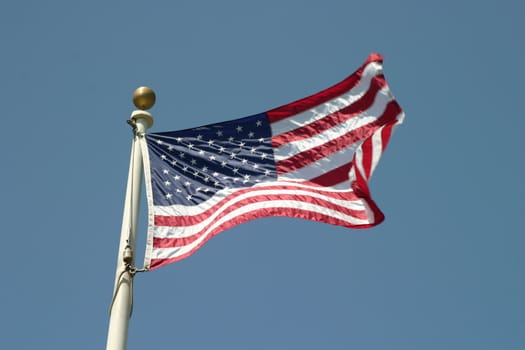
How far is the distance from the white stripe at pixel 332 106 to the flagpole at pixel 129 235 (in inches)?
84.4

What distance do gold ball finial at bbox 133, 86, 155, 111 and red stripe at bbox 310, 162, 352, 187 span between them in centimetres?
251

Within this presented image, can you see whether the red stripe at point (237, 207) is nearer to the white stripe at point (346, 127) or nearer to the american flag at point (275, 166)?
the american flag at point (275, 166)

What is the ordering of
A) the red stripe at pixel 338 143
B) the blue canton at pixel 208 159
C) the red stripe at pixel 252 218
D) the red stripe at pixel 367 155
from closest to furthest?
the red stripe at pixel 252 218
the blue canton at pixel 208 159
the red stripe at pixel 367 155
the red stripe at pixel 338 143

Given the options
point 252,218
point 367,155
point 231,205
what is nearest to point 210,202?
point 231,205

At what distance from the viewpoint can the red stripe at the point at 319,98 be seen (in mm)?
13930

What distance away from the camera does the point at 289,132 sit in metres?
13.9

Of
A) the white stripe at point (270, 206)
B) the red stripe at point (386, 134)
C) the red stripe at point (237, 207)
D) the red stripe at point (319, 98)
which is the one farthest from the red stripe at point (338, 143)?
the white stripe at point (270, 206)

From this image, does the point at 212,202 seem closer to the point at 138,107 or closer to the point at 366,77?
the point at 138,107

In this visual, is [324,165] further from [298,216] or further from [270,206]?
[270,206]

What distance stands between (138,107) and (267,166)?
6.57 ft

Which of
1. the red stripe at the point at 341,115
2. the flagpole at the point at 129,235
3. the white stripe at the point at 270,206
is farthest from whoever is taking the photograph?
the red stripe at the point at 341,115

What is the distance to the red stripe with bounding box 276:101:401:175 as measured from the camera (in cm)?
1355

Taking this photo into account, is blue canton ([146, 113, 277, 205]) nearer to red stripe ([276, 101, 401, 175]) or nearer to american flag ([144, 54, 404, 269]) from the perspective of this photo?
american flag ([144, 54, 404, 269])

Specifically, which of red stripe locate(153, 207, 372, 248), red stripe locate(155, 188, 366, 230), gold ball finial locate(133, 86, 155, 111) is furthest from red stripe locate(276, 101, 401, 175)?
gold ball finial locate(133, 86, 155, 111)
